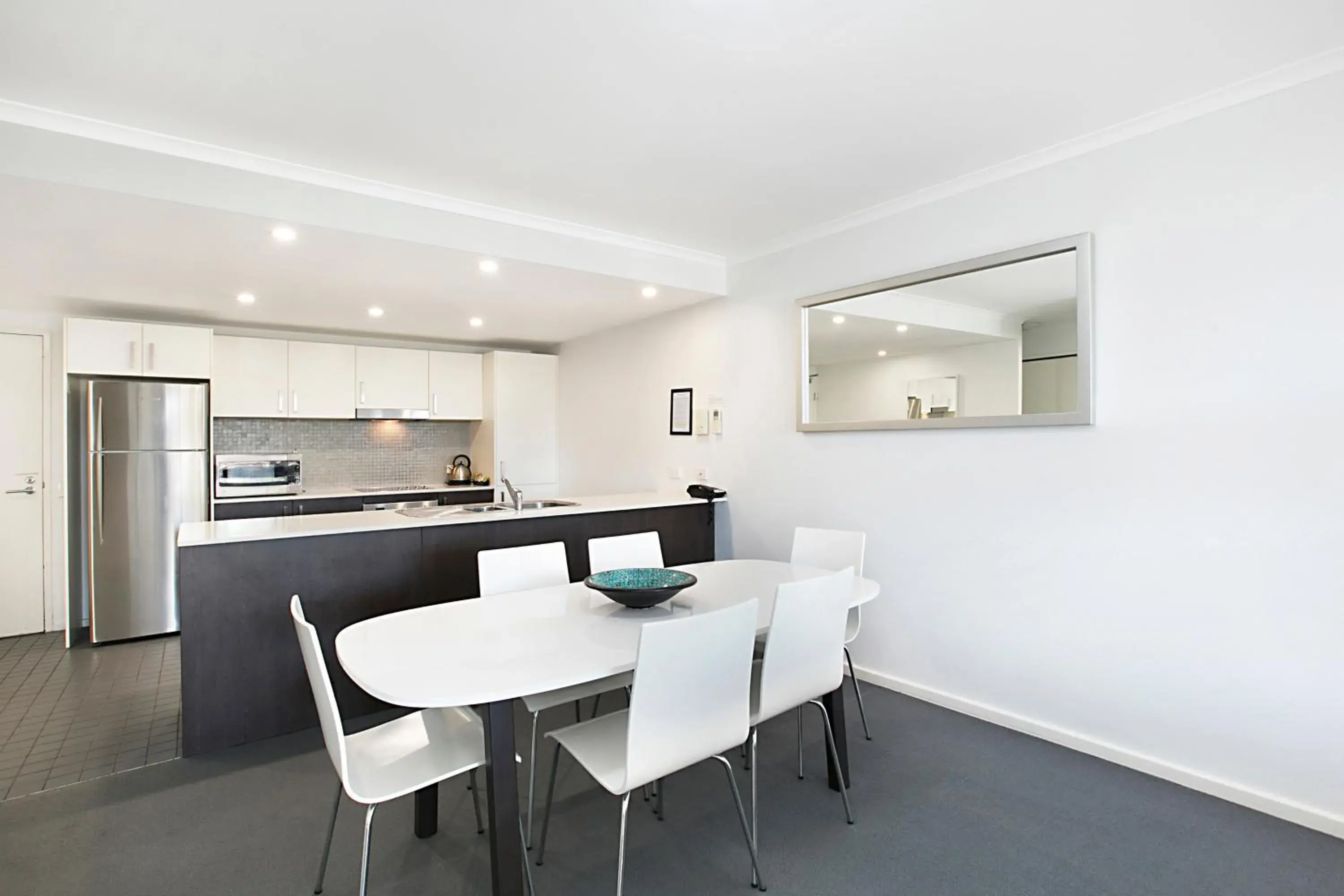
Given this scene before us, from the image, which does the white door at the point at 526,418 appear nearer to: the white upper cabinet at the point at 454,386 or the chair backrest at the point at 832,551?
the white upper cabinet at the point at 454,386

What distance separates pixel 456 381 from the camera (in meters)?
5.92

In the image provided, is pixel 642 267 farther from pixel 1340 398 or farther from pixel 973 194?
pixel 1340 398

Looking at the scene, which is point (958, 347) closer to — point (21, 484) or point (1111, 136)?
point (1111, 136)

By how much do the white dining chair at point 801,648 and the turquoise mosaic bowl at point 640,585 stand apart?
0.35 meters

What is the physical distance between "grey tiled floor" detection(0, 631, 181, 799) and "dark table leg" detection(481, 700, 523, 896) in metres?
1.92

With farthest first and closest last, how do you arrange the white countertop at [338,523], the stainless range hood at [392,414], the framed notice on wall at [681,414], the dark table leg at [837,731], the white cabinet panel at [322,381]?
the stainless range hood at [392,414], the white cabinet panel at [322,381], the framed notice on wall at [681,414], the white countertop at [338,523], the dark table leg at [837,731]

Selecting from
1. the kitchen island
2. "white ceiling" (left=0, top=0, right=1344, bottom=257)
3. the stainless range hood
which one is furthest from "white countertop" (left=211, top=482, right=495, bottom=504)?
"white ceiling" (left=0, top=0, right=1344, bottom=257)

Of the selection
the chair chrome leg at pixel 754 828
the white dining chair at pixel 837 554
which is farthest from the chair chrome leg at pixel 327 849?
the white dining chair at pixel 837 554

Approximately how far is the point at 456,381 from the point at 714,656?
15.6 ft

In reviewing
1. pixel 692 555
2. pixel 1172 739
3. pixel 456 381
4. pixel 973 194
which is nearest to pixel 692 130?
pixel 973 194

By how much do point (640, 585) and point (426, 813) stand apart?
38.4 inches

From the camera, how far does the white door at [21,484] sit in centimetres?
444

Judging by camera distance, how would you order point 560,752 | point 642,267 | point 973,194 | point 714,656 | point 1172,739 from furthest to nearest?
1. point 642,267
2. point 973,194
3. point 560,752
4. point 1172,739
5. point 714,656

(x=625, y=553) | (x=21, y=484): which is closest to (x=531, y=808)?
(x=625, y=553)
